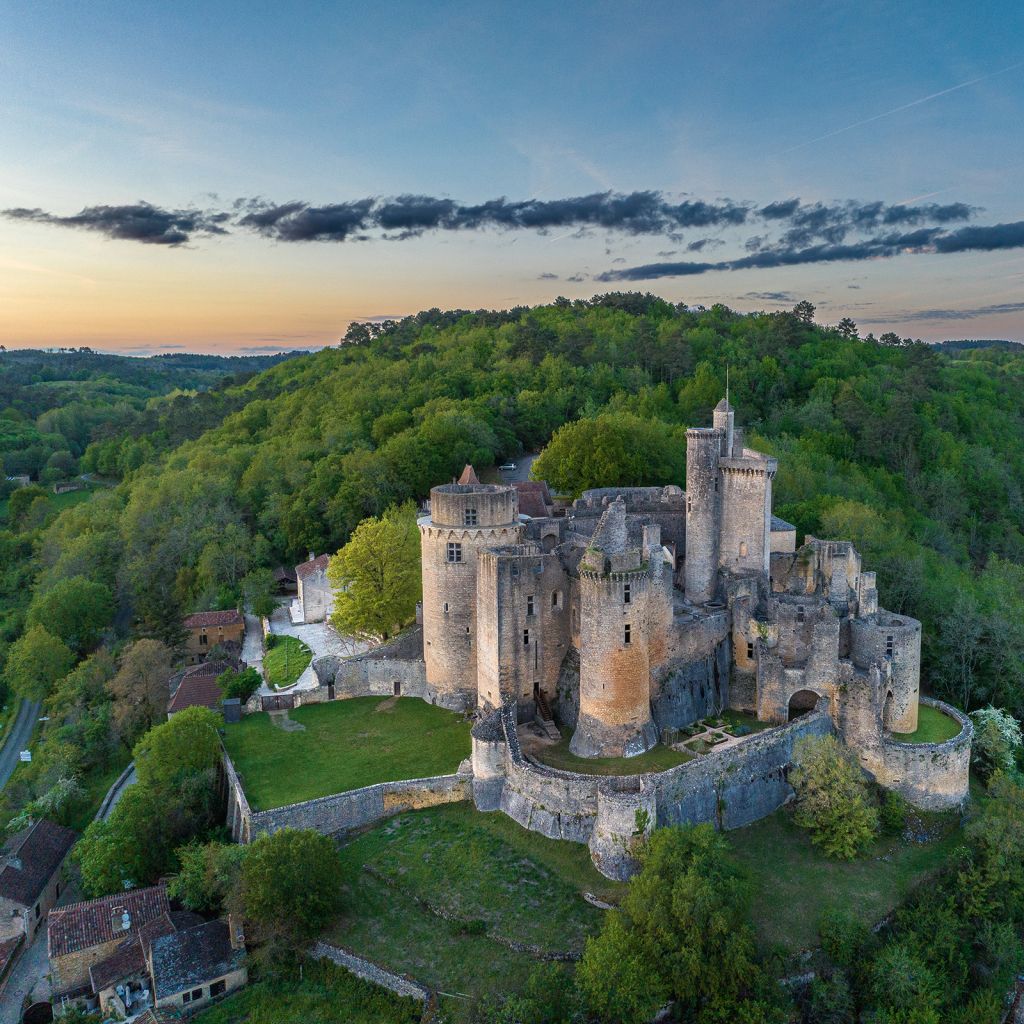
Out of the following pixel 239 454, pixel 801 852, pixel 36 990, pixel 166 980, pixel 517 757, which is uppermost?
pixel 239 454

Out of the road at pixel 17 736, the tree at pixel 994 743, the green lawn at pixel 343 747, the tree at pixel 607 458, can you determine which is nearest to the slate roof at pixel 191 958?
the green lawn at pixel 343 747

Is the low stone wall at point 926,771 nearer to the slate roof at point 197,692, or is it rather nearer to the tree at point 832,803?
the tree at point 832,803

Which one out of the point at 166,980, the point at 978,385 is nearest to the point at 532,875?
the point at 166,980

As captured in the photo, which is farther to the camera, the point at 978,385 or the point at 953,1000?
the point at 978,385

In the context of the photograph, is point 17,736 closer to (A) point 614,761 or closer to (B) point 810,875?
(A) point 614,761

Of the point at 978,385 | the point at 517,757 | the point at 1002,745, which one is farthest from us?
the point at 978,385

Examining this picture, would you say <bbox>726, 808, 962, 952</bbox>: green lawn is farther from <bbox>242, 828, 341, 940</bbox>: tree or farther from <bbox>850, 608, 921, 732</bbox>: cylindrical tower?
<bbox>242, 828, 341, 940</bbox>: tree

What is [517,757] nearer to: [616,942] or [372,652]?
[616,942]

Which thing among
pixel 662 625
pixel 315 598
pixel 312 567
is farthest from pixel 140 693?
pixel 662 625

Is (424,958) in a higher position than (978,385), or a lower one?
lower
